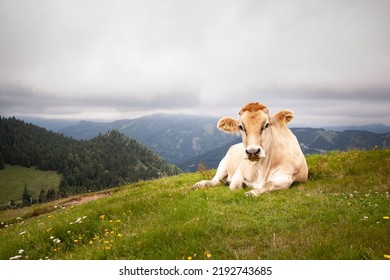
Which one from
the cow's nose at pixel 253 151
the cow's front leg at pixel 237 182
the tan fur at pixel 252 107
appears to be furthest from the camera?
the cow's front leg at pixel 237 182

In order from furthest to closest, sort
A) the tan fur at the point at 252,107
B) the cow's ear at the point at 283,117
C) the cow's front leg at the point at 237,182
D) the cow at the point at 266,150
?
the cow's front leg at the point at 237,182, the cow's ear at the point at 283,117, the tan fur at the point at 252,107, the cow at the point at 266,150

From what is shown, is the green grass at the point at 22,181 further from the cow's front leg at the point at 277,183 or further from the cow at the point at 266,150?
the cow's front leg at the point at 277,183

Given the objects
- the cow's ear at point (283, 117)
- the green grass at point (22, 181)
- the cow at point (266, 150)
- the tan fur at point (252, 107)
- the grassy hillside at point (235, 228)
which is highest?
the tan fur at point (252, 107)

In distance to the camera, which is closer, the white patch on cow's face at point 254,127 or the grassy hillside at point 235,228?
the grassy hillside at point 235,228

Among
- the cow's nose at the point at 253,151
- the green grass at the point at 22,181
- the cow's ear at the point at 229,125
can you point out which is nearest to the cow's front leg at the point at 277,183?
the cow's nose at the point at 253,151

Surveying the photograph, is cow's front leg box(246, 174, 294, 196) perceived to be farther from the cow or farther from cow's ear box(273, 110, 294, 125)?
cow's ear box(273, 110, 294, 125)

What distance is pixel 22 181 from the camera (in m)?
174

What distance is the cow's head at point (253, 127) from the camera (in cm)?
867

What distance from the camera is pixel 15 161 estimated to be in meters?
193

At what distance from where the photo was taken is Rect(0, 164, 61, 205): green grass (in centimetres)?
15569

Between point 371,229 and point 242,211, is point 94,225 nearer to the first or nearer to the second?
point 242,211

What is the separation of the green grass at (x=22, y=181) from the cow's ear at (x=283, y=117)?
162 m

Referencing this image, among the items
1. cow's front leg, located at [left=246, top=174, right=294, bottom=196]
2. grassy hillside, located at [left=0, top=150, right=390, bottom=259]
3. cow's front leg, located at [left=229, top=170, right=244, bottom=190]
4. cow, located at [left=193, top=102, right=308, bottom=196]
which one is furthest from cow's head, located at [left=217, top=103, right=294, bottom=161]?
cow's front leg, located at [left=229, top=170, right=244, bottom=190]

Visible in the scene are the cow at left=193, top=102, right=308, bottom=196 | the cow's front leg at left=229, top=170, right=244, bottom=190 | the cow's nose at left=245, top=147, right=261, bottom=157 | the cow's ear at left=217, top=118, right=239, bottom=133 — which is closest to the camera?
the cow's nose at left=245, top=147, right=261, bottom=157
